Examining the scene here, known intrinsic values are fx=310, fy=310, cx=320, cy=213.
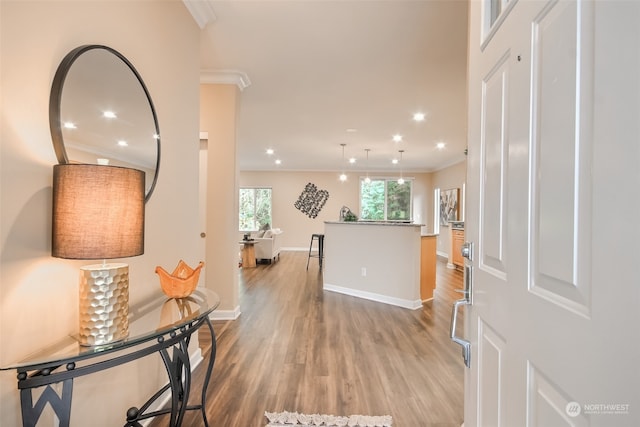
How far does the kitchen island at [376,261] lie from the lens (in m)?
4.12

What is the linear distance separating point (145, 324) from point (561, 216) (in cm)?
143

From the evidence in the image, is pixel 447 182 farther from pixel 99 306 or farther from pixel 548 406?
pixel 99 306

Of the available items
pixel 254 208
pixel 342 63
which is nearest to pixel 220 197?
pixel 342 63

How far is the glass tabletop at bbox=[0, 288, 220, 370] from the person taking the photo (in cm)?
94

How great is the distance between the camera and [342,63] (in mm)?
2980

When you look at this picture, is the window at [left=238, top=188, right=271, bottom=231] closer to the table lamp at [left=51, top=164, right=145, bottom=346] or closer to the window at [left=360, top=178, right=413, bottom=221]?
the window at [left=360, top=178, right=413, bottom=221]

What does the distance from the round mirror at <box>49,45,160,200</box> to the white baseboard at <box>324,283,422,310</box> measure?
343 centimetres

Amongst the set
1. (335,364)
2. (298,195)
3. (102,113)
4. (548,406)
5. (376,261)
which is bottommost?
(335,364)

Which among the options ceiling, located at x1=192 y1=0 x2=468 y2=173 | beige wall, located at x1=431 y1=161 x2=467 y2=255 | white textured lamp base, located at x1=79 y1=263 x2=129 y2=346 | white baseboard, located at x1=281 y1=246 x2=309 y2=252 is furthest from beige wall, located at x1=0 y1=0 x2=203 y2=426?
white baseboard, located at x1=281 y1=246 x2=309 y2=252

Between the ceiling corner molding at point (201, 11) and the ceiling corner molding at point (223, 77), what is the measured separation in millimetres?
849

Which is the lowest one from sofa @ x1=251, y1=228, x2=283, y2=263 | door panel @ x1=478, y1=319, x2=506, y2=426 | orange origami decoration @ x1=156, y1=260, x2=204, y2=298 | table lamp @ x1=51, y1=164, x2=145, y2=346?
sofa @ x1=251, y1=228, x2=283, y2=263

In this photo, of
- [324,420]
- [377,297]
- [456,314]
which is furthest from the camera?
[377,297]

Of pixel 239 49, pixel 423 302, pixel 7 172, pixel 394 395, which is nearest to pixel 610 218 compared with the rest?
pixel 7 172

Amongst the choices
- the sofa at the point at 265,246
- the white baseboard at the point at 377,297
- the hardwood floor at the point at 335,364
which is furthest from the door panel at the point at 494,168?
the sofa at the point at 265,246
